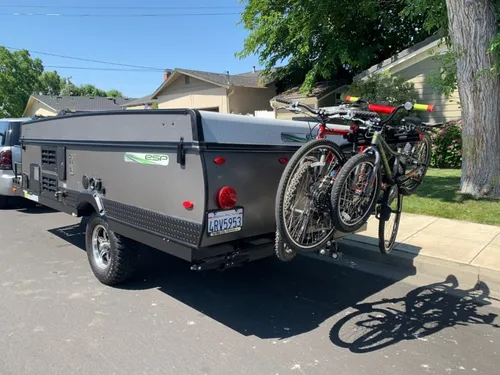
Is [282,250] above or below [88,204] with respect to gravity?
below

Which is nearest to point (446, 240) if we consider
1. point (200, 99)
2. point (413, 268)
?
point (413, 268)

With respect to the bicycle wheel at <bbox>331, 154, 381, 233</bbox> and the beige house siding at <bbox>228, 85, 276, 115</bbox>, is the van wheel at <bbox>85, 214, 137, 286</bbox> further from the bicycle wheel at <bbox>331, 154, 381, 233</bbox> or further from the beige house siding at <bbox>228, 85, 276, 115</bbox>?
the beige house siding at <bbox>228, 85, 276, 115</bbox>

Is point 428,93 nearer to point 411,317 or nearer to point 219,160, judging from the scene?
point 411,317

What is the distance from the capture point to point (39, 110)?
1657 inches

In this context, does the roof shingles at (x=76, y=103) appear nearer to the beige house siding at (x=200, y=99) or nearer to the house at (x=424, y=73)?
the beige house siding at (x=200, y=99)

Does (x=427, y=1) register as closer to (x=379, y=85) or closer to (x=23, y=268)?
(x=379, y=85)

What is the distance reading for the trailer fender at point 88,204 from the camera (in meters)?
4.40

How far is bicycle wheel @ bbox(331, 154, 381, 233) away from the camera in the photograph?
3361mm

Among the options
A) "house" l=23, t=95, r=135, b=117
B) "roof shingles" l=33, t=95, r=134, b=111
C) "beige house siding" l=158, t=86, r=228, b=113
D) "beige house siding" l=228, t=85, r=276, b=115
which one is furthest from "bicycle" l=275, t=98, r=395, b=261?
"roof shingles" l=33, t=95, r=134, b=111

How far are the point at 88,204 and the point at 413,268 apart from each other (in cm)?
386

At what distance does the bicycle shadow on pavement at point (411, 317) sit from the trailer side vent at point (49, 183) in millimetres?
3884

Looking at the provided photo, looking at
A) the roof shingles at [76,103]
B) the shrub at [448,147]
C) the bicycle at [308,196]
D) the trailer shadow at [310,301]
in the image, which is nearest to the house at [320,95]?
the shrub at [448,147]

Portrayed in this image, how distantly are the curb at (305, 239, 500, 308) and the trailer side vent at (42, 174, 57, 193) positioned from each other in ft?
11.6

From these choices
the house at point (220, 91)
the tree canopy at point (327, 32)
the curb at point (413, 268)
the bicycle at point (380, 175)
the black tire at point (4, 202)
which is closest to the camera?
the bicycle at point (380, 175)
